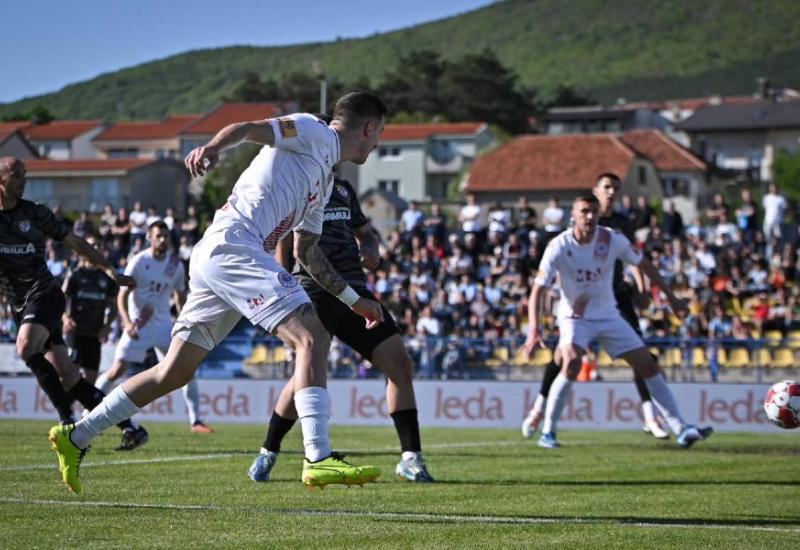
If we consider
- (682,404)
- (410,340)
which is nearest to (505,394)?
(682,404)

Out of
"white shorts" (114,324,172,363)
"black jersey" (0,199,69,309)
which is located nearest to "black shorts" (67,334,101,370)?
"white shorts" (114,324,172,363)

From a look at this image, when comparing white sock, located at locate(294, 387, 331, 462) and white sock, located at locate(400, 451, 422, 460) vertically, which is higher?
white sock, located at locate(294, 387, 331, 462)

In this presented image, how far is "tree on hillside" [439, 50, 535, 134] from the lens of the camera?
143375 mm

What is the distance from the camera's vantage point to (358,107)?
818cm

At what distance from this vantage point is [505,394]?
70.8 feet

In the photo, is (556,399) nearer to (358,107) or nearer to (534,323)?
(534,323)

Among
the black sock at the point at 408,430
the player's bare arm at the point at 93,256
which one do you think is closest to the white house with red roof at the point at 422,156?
the player's bare arm at the point at 93,256

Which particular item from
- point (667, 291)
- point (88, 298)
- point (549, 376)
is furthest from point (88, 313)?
point (667, 291)

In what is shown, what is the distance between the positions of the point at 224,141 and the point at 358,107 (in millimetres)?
1329

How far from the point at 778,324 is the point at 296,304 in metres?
22.1

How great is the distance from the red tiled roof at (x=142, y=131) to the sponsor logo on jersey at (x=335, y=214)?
12094 cm

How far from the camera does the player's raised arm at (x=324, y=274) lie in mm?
8312

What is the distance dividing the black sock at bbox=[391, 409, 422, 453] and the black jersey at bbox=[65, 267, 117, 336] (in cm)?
766

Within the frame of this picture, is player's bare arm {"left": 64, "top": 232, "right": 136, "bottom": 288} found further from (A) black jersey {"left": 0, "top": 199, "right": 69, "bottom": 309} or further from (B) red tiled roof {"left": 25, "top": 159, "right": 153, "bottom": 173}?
(B) red tiled roof {"left": 25, "top": 159, "right": 153, "bottom": 173}
